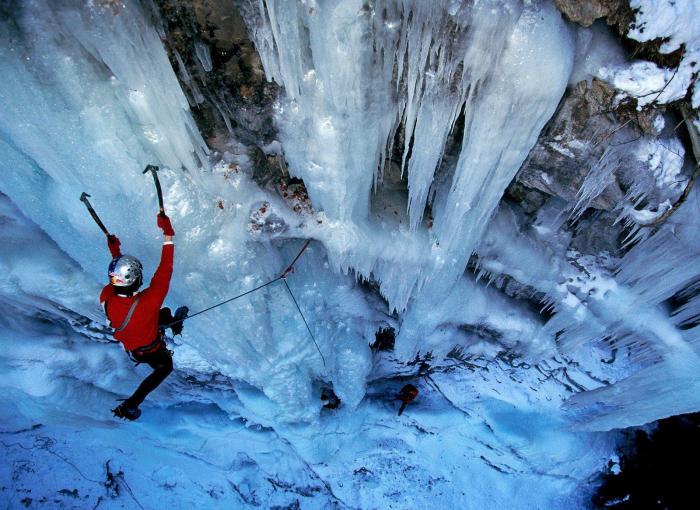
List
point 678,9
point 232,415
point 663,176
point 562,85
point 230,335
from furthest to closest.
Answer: point 232,415 → point 230,335 → point 663,176 → point 562,85 → point 678,9

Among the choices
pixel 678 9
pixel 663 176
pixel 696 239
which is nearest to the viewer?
pixel 678 9

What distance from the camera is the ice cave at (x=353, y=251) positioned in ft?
8.66

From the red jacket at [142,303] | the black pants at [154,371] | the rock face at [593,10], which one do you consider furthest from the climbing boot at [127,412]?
the rock face at [593,10]

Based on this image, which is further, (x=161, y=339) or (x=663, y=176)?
(x=161, y=339)

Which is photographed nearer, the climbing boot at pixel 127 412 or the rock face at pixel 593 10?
the rock face at pixel 593 10

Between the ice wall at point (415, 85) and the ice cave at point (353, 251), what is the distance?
0.02m

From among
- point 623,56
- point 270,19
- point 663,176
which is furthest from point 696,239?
point 270,19

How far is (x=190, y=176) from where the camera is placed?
3332 millimetres

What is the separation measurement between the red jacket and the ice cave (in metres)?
0.02

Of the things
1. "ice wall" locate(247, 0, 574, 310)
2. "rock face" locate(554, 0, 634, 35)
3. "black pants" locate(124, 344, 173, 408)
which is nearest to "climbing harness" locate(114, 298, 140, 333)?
"black pants" locate(124, 344, 173, 408)

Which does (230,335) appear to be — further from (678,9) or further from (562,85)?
(678,9)

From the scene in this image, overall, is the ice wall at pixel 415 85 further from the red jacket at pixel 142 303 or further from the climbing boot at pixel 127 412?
the climbing boot at pixel 127 412

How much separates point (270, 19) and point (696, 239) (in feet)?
11.4

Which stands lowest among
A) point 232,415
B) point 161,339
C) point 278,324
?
point 161,339
